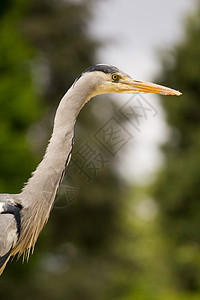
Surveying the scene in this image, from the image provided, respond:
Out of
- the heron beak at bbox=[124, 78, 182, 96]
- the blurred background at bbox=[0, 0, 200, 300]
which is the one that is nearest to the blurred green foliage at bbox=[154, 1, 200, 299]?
the blurred background at bbox=[0, 0, 200, 300]

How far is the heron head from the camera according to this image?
336 cm

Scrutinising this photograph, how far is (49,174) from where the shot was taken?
3.21 metres

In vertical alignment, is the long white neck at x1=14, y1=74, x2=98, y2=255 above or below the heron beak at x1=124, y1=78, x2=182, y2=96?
below

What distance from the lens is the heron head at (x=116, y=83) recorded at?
11.0 feet

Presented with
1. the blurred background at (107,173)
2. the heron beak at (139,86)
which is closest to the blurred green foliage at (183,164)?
the blurred background at (107,173)

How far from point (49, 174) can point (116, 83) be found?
74 cm

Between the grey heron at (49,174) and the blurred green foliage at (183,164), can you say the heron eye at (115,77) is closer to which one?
the grey heron at (49,174)

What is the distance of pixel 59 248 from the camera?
14.4 metres

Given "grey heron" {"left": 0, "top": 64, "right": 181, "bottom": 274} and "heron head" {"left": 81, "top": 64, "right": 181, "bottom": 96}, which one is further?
"heron head" {"left": 81, "top": 64, "right": 181, "bottom": 96}

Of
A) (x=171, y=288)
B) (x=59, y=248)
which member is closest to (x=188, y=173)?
(x=171, y=288)

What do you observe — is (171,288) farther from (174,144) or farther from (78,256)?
(174,144)

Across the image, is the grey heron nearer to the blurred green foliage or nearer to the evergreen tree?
the evergreen tree

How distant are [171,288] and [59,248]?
10.3 ft

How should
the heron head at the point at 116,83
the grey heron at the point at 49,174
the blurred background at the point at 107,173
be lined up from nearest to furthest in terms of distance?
the grey heron at the point at 49,174
the heron head at the point at 116,83
the blurred background at the point at 107,173
